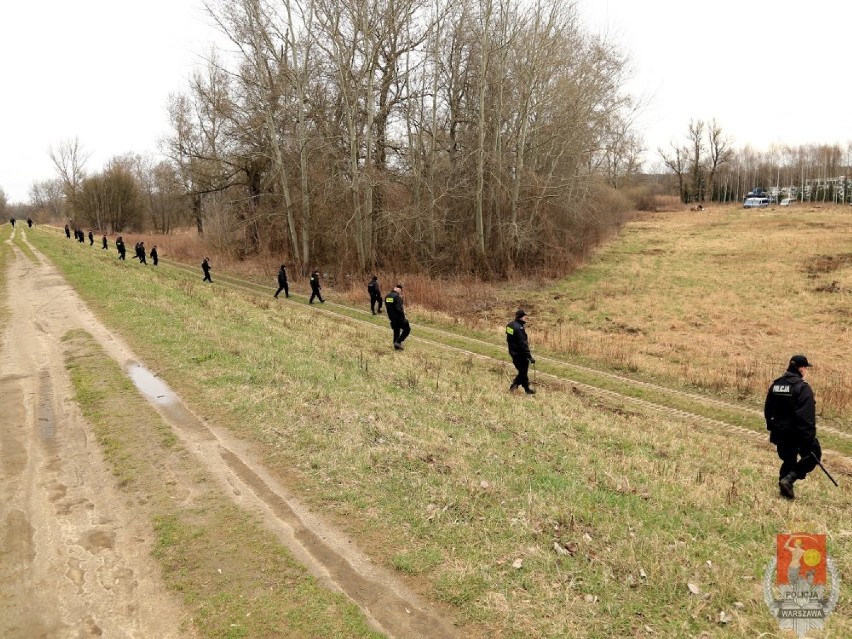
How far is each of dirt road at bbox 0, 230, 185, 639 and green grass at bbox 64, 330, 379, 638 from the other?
0.64ft

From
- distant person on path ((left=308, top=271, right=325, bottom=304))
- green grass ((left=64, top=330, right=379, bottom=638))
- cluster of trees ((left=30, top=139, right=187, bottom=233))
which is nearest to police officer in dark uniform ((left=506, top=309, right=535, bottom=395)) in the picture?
green grass ((left=64, top=330, right=379, bottom=638))

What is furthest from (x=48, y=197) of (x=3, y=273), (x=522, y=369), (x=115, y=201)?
(x=522, y=369)

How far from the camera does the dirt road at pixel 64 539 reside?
4.42m

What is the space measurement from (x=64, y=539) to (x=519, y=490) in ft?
16.5

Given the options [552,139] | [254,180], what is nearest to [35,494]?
[552,139]

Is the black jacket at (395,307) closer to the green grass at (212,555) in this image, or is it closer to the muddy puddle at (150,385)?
the muddy puddle at (150,385)

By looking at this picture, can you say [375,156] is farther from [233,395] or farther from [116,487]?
[116,487]

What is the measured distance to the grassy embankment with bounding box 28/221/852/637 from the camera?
188 inches

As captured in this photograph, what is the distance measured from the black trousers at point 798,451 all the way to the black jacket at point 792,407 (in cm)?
9

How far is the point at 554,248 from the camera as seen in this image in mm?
32438

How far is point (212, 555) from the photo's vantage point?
5.26 meters

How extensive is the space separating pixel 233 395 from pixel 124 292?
12.0m

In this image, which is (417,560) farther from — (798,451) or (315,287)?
(315,287)

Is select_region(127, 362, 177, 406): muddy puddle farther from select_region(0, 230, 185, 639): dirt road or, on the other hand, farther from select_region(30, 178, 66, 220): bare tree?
select_region(30, 178, 66, 220): bare tree
